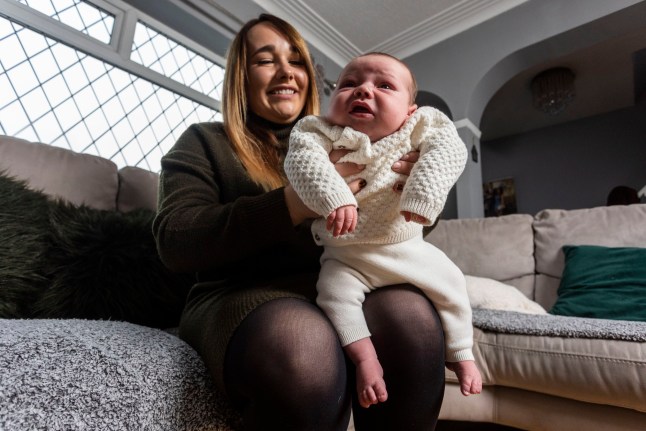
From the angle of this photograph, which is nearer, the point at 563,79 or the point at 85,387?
the point at 85,387

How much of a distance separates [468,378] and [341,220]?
0.35 m

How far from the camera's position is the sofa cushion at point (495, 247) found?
1.81m

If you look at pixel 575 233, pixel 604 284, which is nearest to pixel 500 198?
pixel 575 233

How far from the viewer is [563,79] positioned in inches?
143

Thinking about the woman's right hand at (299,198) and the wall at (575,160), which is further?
the wall at (575,160)

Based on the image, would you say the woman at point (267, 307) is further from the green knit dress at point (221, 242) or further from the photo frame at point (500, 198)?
the photo frame at point (500, 198)

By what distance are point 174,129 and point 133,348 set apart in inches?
84.5

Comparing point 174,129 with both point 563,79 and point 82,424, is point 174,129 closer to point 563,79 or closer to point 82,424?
point 82,424

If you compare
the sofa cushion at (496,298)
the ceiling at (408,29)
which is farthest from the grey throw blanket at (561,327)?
the ceiling at (408,29)

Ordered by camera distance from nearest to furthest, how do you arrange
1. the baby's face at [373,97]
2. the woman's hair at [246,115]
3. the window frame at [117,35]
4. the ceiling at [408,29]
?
the baby's face at [373,97] → the woman's hair at [246,115] → the window frame at [117,35] → the ceiling at [408,29]

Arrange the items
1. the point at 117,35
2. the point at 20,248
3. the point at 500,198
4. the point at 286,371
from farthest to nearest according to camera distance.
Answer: the point at 500,198, the point at 117,35, the point at 20,248, the point at 286,371

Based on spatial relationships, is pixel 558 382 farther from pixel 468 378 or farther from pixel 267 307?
pixel 267 307

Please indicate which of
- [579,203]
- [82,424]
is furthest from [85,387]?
[579,203]

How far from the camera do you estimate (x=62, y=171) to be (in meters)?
1.20
